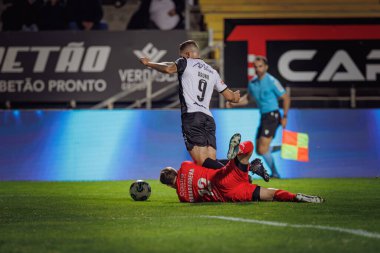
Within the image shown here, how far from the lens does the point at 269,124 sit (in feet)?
52.1

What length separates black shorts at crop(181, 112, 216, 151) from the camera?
1083 centimetres

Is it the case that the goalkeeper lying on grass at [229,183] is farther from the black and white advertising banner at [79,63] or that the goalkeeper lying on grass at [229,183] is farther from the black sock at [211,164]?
the black and white advertising banner at [79,63]

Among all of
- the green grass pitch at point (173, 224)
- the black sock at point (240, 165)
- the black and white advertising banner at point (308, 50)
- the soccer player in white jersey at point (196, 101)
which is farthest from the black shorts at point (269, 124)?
the black sock at point (240, 165)

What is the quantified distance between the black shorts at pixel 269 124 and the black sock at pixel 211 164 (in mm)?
5575

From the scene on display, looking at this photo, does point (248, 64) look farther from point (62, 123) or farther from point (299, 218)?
point (299, 218)

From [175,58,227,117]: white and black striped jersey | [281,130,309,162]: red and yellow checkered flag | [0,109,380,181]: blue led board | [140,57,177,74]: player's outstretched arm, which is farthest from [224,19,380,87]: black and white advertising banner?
[140,57,177,74]: player's outstretched arm

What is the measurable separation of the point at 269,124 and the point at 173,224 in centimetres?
858

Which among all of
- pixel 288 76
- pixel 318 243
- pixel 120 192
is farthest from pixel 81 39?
pixel 318 243

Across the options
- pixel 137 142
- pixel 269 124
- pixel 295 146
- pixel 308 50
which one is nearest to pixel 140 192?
pixel 137 142

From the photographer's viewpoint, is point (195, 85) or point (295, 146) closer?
point (195, 85)

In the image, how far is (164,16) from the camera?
1870 centimetres

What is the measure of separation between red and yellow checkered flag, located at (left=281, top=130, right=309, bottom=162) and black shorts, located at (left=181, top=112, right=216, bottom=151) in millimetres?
5536

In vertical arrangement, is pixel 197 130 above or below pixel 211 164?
above

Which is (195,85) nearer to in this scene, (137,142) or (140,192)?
(140,192)
